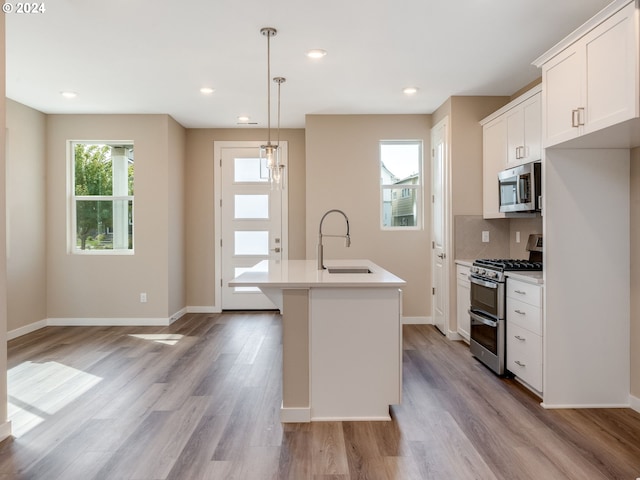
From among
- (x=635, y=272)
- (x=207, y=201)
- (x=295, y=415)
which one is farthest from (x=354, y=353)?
(x=207, y=201)

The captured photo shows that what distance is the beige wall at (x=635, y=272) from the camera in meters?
2.86

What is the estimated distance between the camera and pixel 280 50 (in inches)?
141

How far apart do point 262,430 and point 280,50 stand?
9.14ft

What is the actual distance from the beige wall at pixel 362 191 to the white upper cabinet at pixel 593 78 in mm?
2600

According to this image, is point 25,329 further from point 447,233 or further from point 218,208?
point 447,233

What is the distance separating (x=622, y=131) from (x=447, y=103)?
264 cm

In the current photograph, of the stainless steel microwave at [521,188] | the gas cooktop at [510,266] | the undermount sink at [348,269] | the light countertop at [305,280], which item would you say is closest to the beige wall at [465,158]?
the stainless steel microwave at [521,188]

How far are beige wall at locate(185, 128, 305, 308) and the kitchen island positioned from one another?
11.6 ft

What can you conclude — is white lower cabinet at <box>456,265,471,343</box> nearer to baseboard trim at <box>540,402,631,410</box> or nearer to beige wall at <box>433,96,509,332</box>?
beige wall at <box>433,96,509,332</box>

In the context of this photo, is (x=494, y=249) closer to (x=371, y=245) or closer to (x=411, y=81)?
(x=371, y=245)

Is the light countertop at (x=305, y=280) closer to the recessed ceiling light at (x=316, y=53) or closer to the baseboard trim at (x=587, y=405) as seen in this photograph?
the baseboard trim at (x=587, y=405)

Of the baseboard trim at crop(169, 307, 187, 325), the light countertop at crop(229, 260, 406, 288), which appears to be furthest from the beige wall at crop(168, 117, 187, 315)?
the light countertop at crop(229, 260, 406, 288)

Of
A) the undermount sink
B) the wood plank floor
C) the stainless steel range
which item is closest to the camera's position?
the wood plank floor

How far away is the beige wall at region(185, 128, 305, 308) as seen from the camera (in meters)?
6.29
